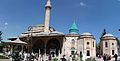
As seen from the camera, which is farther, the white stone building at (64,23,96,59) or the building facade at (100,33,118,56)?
the building facade at (100,33,118,56)

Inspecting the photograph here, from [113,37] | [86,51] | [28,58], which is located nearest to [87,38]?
[86,51]

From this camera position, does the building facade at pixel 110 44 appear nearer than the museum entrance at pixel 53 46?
No

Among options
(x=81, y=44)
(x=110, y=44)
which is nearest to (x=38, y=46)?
(x=81, y=44)

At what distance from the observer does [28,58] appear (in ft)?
91.5

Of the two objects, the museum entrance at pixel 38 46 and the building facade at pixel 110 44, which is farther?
the building facade at pixel 110 44

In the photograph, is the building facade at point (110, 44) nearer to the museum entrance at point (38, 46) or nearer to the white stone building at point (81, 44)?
the white stone building at point (81, 44)

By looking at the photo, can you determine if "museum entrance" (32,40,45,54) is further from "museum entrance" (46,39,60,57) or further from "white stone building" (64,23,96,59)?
"white stone building" (64,23,96,59)

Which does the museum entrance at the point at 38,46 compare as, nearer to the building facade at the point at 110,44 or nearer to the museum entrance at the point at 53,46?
the museum entrance at the point at 53,46

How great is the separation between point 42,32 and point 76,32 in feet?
22.6

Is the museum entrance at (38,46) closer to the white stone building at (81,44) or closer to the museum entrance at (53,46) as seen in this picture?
the museum entrance at (53,46)

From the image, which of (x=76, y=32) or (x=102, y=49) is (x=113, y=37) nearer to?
(x=102, y=49)

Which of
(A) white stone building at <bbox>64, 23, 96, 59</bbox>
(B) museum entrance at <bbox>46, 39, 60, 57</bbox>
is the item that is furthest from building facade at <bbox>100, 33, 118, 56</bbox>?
(B) museum entrance at <bbox>46, 39, 60, 57</bbox>

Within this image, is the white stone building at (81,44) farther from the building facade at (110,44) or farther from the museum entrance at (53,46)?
the building facade at (110,44)

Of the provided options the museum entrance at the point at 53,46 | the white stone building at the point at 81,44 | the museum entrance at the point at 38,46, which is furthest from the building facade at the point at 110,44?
the museum entrance at the point at 38,46
